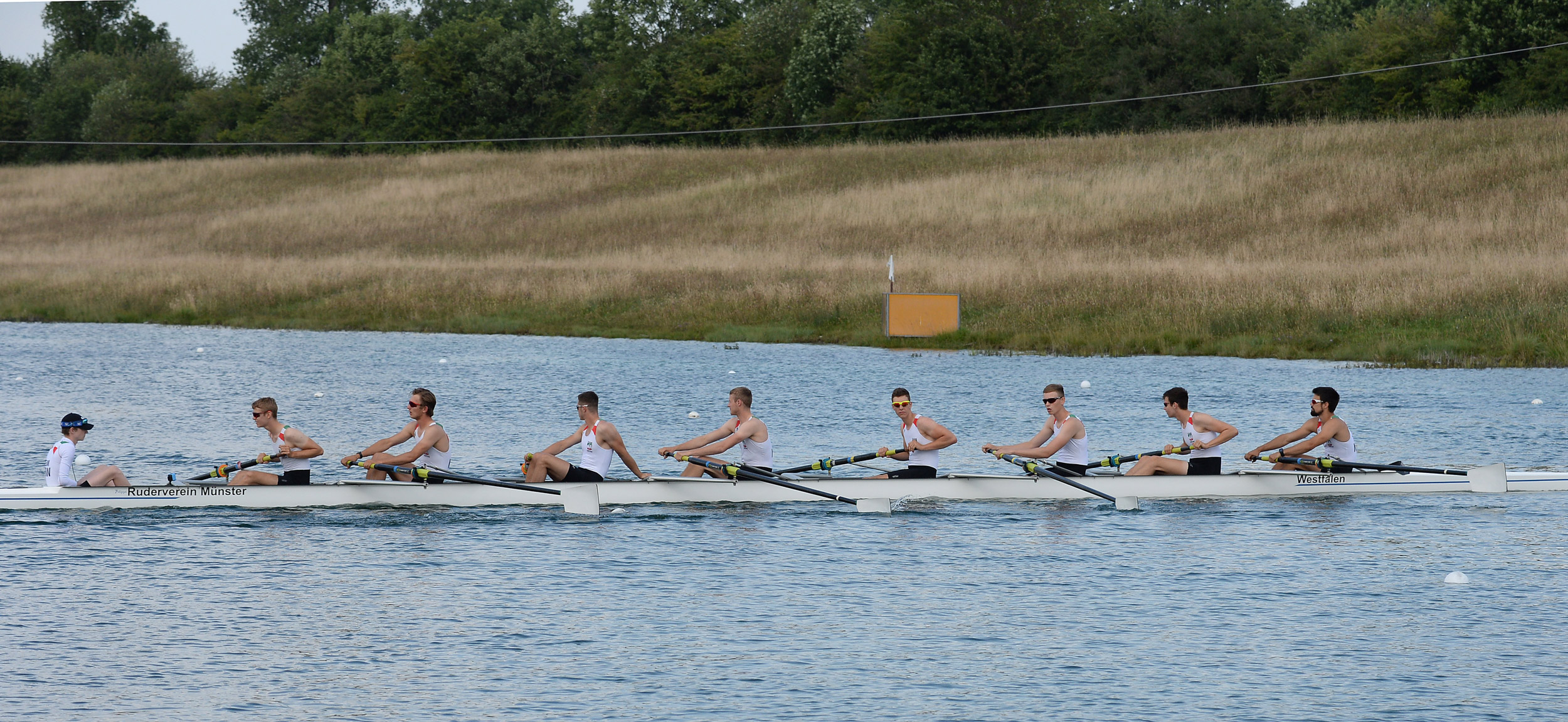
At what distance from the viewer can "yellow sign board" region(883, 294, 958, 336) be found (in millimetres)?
38844

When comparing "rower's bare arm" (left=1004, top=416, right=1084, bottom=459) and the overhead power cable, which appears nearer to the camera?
"rower's bare arm" (left=1004, top=416, right=1084, bottom=459)

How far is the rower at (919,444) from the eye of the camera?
18.6 metres

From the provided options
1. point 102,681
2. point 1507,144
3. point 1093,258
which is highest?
point 1507,144

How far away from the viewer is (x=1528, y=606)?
14.1 metres

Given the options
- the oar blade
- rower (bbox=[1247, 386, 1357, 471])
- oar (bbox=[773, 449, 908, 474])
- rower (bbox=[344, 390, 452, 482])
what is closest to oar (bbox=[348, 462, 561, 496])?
rower (bbox=[344, 390, 452, 482])

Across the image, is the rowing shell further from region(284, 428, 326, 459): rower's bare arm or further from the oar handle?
region(284, 428, 326, 459): rower's bare arm

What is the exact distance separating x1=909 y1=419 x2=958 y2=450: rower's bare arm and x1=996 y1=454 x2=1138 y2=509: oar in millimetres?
627

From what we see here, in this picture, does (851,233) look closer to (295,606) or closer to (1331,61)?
(1331,61)

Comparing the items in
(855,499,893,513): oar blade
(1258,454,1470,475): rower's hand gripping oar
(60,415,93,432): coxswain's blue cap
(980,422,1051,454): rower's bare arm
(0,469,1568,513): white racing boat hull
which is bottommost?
(855,499,893,513): oar blade

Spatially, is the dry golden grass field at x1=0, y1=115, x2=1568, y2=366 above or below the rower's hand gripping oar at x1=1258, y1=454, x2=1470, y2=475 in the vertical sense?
above

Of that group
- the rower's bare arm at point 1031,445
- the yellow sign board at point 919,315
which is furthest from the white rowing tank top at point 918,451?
the yellow sign board at point 919,315

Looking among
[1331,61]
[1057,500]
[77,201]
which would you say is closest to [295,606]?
[1057,500]

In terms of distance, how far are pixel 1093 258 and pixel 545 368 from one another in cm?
2012

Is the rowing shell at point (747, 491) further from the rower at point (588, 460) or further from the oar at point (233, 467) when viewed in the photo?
the rower at point (588, 460)
